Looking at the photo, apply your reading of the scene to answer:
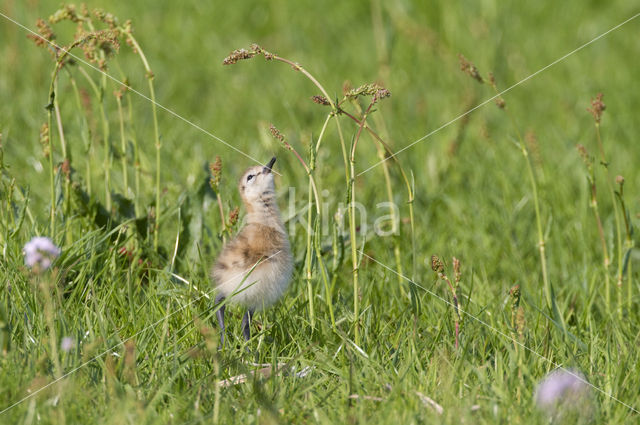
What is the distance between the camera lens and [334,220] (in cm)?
377

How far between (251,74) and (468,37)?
6.71 ft

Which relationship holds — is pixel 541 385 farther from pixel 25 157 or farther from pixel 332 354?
pixel 25 157

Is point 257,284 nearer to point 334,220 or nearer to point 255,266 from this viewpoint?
point 255,266

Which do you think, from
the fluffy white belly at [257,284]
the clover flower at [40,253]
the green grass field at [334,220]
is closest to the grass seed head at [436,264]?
the green grass field at [334,220]

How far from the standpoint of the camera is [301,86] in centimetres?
703

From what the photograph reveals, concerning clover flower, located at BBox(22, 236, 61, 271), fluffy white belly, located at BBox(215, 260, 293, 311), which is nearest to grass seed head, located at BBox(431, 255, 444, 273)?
fluffy white belly, located at BBox(215, 260, 293, 311)

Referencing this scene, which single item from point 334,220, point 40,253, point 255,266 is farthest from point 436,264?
point 40,253

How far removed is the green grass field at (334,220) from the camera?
9.25 ft

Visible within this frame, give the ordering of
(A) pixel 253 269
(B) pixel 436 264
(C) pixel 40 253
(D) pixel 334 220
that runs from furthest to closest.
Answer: (D) pixel 334 220 < (A) pixel 253 269 < (B) pixel 436 264 < (C) pixel 40 253

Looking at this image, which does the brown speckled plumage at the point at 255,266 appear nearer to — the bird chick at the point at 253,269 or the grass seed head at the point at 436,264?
the bird chick at the point at 253,269

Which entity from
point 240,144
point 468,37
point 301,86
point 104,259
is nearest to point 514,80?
point 468,37

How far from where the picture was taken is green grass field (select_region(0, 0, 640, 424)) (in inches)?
111

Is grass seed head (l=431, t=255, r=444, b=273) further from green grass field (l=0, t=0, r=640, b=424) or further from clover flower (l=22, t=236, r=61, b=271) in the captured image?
clover flower (l=22, t=236, r=61, b=271)

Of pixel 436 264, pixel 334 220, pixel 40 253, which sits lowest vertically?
pixel 436 264
